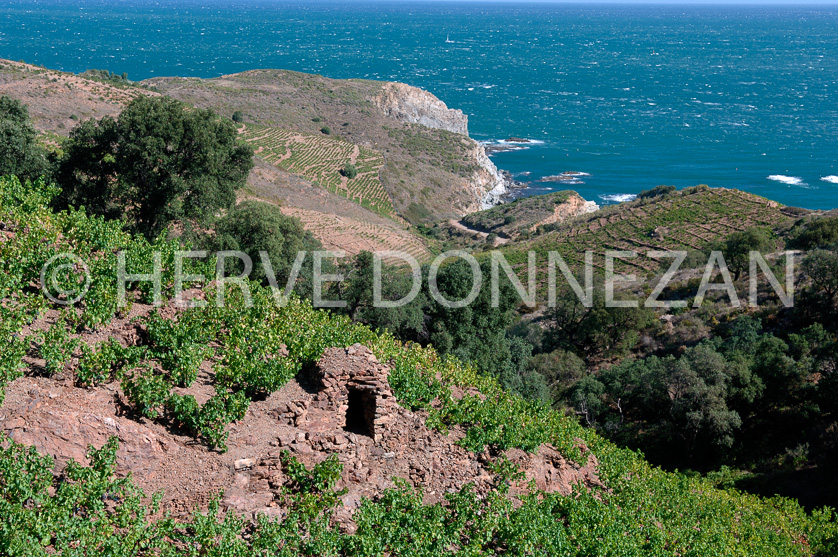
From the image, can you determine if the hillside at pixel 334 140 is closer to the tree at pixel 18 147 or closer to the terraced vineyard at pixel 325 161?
the terraced vineyard at pixel 325 161

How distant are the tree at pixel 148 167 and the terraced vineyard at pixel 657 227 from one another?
3379 centimetres

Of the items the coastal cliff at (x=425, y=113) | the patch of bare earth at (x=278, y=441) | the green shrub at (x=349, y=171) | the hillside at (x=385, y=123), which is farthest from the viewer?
the coastal cliff at (x=425, y=113)

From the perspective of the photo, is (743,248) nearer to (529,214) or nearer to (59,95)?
A: (529,214)

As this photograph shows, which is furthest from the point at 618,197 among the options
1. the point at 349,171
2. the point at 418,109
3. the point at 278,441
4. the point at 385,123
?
the point at 278,441

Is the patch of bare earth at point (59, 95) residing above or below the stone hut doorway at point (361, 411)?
above

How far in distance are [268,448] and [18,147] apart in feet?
57.1

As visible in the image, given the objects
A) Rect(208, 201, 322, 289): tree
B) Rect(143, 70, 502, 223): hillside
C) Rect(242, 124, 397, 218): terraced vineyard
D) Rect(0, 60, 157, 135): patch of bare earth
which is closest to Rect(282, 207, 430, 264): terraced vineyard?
Rect(242, 124, 397, 218): terraced vineyard

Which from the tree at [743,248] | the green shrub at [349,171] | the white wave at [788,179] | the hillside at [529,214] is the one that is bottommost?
the hillside at [529,214]

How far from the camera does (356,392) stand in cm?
1247

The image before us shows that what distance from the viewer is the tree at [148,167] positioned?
23156mm

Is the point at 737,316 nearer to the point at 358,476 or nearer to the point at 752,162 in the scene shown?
the point at 358,476

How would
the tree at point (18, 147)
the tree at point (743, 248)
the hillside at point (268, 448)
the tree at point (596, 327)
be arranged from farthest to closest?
the tree at point (743, 248), the tree at point (596, 327), the tree at point (18, 147), the hillside at point (268, 448)

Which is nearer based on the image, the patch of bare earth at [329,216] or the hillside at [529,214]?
the patch of bare earth at [329,216]

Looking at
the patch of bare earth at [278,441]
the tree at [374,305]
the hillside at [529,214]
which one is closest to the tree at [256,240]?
the tree at [374,305]
